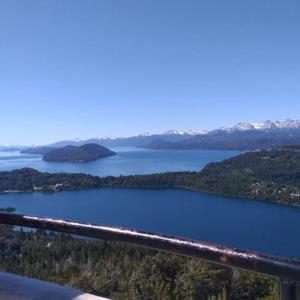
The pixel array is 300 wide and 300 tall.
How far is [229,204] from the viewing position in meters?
64.8

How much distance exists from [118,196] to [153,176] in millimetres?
15541

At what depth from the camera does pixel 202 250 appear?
1.22 m

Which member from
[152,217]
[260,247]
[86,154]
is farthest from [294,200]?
[86,154]

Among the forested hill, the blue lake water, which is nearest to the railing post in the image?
the blue lake water

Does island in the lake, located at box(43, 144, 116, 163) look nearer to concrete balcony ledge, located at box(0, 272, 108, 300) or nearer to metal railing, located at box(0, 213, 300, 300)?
concrete balcony ledge, located at box(0, 272, 108, 300)

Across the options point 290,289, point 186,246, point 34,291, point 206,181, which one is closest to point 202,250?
point 186,246

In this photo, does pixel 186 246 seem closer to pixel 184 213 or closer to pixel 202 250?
pixel 202 250

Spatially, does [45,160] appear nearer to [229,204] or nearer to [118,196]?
[118,196]

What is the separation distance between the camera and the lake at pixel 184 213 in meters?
43.4

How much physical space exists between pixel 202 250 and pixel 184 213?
5624 cm

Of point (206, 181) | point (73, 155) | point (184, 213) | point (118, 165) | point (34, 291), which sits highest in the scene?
point (34, 291)

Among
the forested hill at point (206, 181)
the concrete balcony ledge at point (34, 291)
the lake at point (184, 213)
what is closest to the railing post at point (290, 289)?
the concrete balcony ledge at point (34, 291)

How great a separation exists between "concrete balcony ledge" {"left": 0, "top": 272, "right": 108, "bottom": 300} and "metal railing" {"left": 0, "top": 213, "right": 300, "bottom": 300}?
216 mm

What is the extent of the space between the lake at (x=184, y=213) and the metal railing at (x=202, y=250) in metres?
35.3
